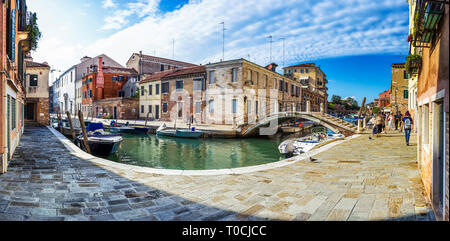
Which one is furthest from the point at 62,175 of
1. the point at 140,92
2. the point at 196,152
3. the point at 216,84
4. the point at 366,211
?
the point at 140,92

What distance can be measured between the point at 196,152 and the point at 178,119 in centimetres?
1349

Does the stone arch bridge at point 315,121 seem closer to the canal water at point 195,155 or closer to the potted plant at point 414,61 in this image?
the canal water at point 195,155

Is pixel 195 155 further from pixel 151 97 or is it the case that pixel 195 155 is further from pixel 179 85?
pixel 151 97

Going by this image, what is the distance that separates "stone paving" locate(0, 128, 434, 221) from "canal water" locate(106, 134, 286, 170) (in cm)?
534

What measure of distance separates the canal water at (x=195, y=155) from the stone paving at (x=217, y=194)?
17.5 feet

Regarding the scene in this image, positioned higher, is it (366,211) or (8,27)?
(8,27)

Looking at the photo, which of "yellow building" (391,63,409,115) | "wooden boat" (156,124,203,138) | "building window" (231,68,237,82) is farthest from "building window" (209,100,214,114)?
"yellow building" (391,63,409,115)

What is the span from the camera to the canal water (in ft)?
37.0

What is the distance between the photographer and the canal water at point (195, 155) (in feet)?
37.0

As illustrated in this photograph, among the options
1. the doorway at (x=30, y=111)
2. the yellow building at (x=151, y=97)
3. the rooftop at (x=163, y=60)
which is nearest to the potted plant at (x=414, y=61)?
the doorway at (x=30, y=111)

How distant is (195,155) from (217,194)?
31.3ft

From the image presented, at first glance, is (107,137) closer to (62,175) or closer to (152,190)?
(62,175)

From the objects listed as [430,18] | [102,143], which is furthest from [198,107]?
[430,18]
